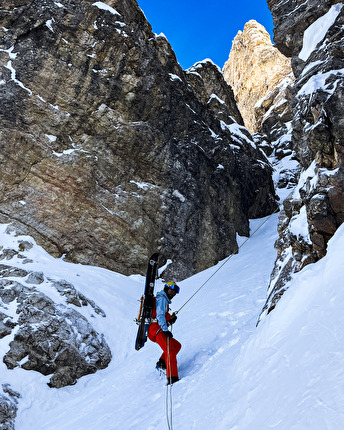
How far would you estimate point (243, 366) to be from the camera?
205 inches

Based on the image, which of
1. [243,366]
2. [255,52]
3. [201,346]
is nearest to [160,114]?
[201,346]

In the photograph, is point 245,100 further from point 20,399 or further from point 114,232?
point 20,399

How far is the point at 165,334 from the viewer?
A: 7059mm

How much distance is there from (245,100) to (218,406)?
76.1 metres

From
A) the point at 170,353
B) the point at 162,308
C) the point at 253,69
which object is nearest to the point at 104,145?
the point at 162,308

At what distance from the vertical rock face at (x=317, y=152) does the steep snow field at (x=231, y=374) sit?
3.30 feet

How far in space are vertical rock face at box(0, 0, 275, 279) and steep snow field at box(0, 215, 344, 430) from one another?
23.7ft

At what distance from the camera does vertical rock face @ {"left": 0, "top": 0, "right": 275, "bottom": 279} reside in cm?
1978

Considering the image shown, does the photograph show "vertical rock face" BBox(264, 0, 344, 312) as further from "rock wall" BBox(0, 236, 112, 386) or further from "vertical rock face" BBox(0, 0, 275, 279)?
"vertical rock face" BBox(0, 0, 275, 279)

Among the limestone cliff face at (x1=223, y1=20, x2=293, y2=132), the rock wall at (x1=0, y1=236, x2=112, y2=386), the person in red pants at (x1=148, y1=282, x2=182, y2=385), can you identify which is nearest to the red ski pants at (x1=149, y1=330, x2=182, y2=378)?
the person in red pants at (x1=148, y1=282, x2=182, y2=385)

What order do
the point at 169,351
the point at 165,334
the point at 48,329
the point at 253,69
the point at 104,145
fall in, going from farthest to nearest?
the point at 253,69
the point at 104,145
the point at 48,329
the point at 165,334
the point at 169,351

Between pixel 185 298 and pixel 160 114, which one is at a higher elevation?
pixel 160 114

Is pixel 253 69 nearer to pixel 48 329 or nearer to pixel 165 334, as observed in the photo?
pixel 48 329

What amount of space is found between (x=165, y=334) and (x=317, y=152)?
223 inches
